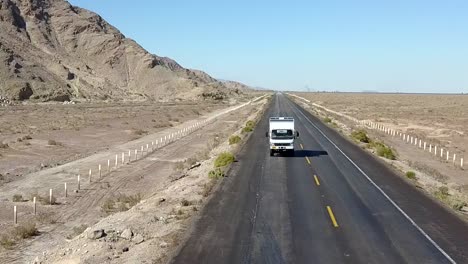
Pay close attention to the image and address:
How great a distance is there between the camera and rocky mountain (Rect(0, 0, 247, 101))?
120 metres

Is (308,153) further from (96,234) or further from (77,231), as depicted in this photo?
(96,234)

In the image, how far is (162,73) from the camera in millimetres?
189625

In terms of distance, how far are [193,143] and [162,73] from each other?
139903 mm

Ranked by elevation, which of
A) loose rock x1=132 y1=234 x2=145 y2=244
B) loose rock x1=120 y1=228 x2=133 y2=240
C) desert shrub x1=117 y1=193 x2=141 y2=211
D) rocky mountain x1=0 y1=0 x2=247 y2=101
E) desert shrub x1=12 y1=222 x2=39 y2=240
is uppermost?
rocky mountain x1=0 y1=0 x2=247 y2=101

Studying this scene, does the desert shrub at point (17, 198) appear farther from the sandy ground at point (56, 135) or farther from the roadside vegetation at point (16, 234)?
the roadside vegetation at point (16, 234)

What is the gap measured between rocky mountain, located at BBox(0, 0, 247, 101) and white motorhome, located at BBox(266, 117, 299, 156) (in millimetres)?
88481

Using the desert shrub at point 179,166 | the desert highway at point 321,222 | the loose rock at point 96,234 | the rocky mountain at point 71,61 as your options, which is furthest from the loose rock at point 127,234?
the rocky mountain at point 71,61

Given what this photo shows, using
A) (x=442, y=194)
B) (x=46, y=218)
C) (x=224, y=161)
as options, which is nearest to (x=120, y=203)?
(x=46, y=218)

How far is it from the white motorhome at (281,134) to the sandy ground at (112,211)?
4.81 metres

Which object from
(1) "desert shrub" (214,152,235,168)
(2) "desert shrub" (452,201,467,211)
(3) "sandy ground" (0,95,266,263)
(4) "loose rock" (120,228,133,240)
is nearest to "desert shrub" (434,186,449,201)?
(2) "desert shrub" (452,201,467,211)

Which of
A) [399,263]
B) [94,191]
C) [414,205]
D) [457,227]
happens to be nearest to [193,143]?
[94,191]

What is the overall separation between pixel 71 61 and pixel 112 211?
460 ft

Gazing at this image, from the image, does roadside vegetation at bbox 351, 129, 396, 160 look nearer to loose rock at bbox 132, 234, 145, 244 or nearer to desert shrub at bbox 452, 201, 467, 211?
desert shrub at bbox 452, 201, 467, 211

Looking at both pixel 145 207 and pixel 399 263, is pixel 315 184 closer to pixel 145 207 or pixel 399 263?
pixel 145 207
